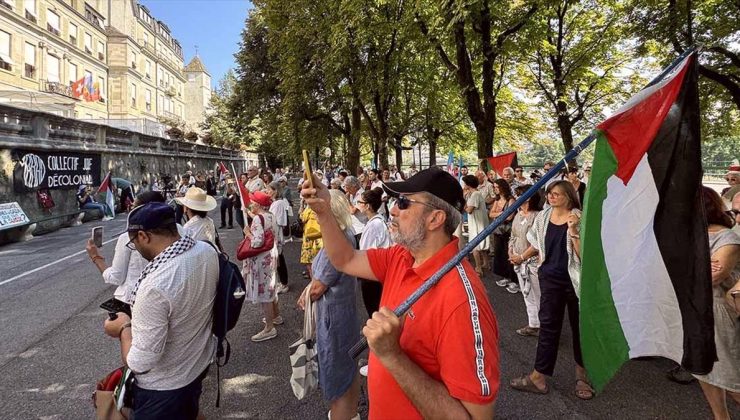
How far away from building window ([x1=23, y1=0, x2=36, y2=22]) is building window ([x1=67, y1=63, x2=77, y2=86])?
5.46 meters

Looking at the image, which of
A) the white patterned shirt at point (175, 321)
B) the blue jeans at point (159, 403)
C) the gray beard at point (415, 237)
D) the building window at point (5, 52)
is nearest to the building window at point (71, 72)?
the building window at point (5, 52)

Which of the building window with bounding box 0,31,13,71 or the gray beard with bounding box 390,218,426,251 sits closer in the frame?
the gray beard with bounding box 390,218,426,251

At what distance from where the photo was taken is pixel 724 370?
3.08 meters

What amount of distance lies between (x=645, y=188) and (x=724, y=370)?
7.15 ft

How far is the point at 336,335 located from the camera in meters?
3.21

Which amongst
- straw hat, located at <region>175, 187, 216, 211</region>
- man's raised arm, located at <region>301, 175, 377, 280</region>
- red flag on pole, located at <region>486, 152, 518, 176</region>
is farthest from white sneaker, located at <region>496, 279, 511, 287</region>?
man's raised arm, located at <region>301, 175, 377, 280</region>

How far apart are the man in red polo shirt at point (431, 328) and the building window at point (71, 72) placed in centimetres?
4673

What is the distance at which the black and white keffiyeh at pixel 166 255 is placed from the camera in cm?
227

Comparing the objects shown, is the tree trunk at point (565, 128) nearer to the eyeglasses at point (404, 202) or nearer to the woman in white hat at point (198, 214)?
the woman in white hat at point (198, 214)

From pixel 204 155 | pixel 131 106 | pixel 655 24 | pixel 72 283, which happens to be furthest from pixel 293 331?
pixel 131 106

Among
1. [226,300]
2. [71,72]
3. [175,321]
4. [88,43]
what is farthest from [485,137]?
[88,43]

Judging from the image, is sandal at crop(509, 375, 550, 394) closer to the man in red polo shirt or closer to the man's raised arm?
the man's raised arm

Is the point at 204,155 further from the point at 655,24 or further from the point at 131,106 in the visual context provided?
the point at 655,24

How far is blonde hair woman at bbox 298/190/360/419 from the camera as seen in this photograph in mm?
3113
